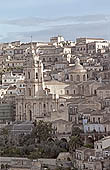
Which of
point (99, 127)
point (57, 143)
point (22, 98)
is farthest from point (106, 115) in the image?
point (22, 98)

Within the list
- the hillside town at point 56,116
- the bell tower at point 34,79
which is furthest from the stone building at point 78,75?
the bell tower at point 34,79

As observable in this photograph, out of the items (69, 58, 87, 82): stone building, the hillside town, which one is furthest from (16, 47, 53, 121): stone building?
(69, 58, 87, 82): stone building

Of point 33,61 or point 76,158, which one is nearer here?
point 76,158

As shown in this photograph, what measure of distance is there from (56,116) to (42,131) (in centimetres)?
286

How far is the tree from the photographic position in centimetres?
5009

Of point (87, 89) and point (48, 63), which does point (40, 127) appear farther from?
point (48, 63)

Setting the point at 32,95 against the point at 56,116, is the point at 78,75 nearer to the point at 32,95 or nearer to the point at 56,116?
the point at 32,95

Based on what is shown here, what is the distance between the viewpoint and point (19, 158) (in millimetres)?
46312

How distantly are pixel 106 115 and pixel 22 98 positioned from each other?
12.3m

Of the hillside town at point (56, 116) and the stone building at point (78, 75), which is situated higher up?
the stone building at point (78, 75)

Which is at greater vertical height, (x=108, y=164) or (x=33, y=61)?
(x=33, y=61)

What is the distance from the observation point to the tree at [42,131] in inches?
1972

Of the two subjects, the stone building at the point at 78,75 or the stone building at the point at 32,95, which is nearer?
the stone building at the point at 32,95

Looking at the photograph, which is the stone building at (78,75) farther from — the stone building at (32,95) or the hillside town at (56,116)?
the stone building at (32,95)
